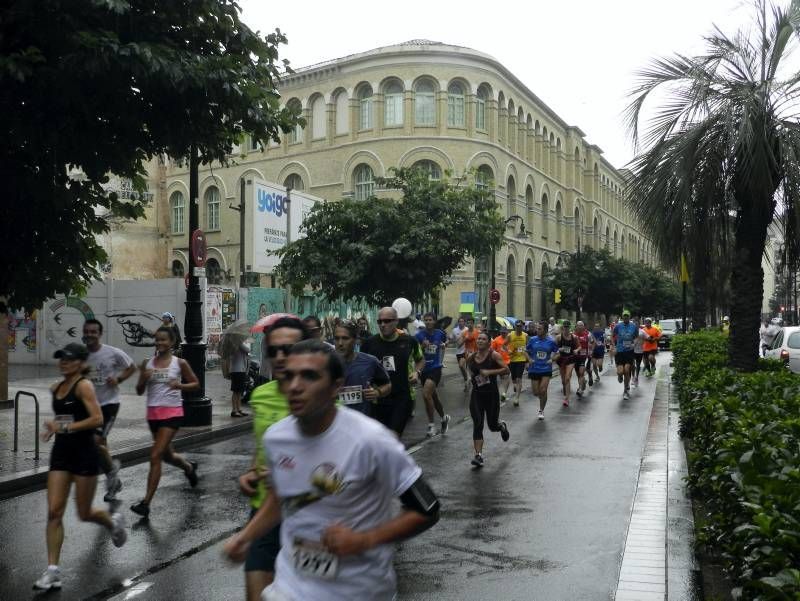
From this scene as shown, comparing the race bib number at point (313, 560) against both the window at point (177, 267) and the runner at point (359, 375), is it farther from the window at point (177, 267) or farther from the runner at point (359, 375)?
the window at point (177, 267)

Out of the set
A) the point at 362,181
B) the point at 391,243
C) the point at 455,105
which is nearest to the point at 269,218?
the point at 391,243

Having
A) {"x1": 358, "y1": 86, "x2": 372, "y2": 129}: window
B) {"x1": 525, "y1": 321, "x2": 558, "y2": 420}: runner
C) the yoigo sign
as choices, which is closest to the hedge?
{"x1": 525, "y1": 321, "x2": 558, "y2": 420}: runner

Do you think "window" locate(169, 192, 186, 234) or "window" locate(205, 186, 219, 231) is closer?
"window" locate(205, 186, 219, 231)

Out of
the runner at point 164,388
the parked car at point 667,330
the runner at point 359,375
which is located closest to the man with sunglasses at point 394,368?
the runner at point 359,375

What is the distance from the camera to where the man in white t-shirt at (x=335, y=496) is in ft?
9.13

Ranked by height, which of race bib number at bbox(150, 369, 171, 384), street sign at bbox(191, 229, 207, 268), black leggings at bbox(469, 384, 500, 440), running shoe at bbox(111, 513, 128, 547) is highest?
street sign at bbox(191, 229, 207, 268)

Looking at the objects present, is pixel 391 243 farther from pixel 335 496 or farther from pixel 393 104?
pixel 393 104

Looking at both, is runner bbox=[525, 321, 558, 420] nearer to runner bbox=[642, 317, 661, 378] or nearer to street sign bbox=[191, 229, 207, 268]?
street sign bbox=[191, 229, 207, 268]

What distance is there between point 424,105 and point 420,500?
43227 millimetres

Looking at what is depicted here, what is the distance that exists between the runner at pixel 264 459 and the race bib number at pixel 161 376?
147 inches

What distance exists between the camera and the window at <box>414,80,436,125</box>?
146ft

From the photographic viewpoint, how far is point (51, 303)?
88.0 ft

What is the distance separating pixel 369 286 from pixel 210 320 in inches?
223

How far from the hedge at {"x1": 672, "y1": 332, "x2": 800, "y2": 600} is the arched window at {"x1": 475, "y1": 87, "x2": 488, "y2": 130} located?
38.1 metres
